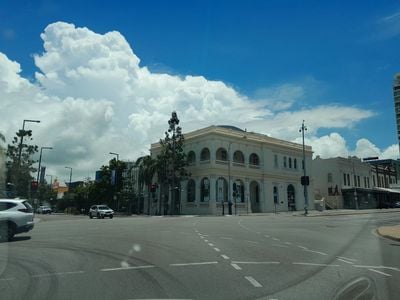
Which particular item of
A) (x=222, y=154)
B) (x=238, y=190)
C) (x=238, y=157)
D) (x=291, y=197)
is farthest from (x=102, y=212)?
(x=291, y=197)

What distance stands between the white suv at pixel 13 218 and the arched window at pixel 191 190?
150 feet

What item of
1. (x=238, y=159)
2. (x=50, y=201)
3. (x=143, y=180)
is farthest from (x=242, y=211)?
(x=50, y=201)

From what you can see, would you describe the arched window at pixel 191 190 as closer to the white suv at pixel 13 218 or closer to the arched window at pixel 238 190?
the arched window at pixel 238 190

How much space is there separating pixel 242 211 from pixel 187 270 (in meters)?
54.9

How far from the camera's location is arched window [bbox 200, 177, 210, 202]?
2424 inches

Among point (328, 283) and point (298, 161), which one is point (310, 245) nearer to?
point (328, 283)

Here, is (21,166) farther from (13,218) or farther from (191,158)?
(13,218)

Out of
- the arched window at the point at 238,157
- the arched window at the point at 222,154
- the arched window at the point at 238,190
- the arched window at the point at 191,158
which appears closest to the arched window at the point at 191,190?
the arched window at the point at 191,158

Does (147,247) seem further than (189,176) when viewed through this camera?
No

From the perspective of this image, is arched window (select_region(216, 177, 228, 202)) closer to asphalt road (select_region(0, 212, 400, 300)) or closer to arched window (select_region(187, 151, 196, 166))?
arched window (select_region(187, 151, 196, 166))

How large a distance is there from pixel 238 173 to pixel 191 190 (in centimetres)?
732

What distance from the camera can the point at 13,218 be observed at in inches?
701

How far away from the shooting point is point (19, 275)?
31.1 feet

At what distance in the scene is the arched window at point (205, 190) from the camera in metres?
61.6
